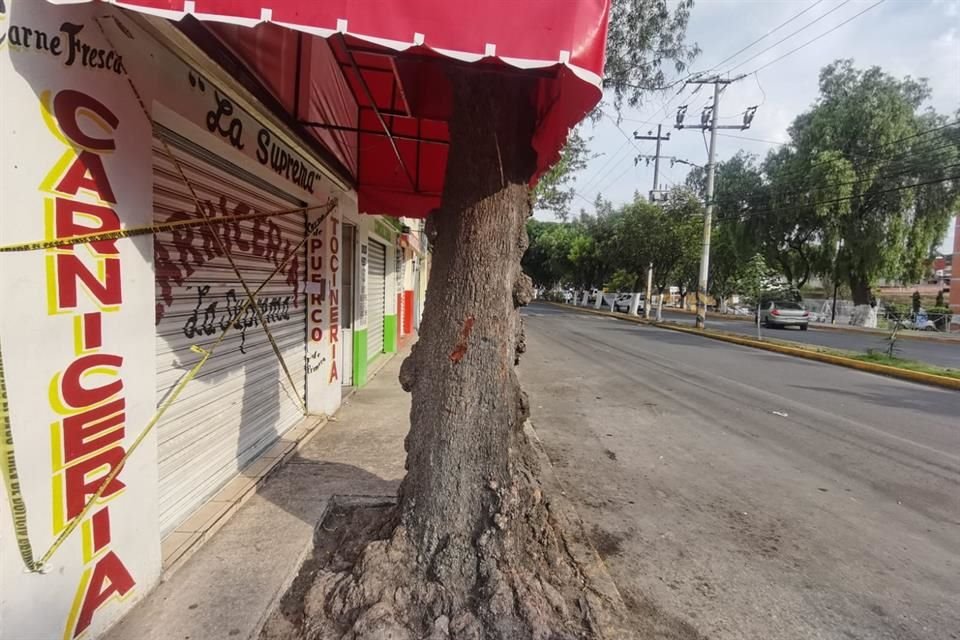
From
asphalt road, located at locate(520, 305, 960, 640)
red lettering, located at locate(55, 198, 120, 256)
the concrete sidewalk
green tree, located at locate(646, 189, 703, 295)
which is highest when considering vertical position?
green tree, located at locate(646, 189, 703, 295)

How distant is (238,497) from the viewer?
3473 millimetres

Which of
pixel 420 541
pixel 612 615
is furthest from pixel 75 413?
pixel 612 615

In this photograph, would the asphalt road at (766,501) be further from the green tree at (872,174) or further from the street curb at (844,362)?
the green tree at (872,174)

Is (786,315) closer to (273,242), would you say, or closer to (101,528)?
(273,242)

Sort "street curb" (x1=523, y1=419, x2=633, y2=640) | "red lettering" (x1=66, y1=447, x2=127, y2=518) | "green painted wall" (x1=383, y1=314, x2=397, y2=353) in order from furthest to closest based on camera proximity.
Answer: "green painted wall" (x1=383, y1=314, x2=397, y2=353) < "street curb" (x1=523, y1=419, x2=633, y2=640) < "red lettering" (x1=66, y1=447, x2=127, y2=518)

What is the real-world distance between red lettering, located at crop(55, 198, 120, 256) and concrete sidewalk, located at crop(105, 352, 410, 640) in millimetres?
1666

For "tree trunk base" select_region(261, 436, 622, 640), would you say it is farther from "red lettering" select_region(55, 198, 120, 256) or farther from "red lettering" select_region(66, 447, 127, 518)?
"red lettering" select_region(55, 198, 120, 256)

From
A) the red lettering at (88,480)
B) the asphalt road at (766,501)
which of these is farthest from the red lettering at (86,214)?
the asphalt road at (766,501)

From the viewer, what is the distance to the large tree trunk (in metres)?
2.46

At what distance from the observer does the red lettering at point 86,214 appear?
73.2 inches

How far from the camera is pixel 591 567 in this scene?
9.59ft

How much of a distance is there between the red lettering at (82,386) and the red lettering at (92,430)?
42 millimetres

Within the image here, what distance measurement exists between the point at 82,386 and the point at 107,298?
1.19ft

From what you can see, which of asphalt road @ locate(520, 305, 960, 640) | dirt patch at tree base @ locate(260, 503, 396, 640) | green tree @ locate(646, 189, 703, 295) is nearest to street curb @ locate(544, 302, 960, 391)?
asphalt road @ locate(520, 305, 960, 640)
